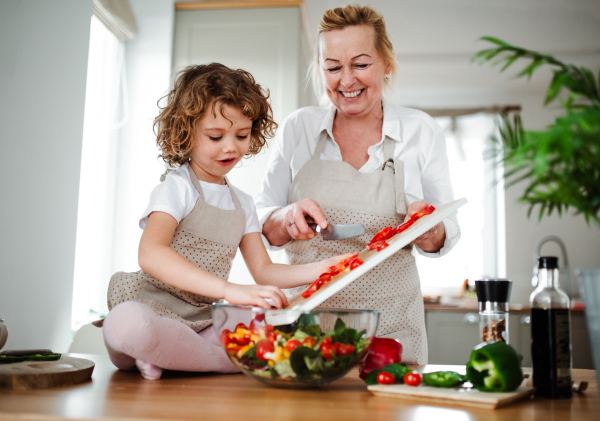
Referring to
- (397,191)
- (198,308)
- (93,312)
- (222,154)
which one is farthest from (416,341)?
(93,312)

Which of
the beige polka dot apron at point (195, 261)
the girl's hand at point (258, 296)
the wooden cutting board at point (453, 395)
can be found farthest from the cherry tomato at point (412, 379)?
the beige polka dot apron at point (195, 261)

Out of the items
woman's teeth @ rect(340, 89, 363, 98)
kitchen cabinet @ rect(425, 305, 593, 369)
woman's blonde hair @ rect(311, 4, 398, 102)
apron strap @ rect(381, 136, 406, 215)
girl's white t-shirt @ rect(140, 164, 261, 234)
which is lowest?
kitchen cabinet @ rect(425, 305, 593, 369)

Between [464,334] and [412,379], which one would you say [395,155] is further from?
[464,334]

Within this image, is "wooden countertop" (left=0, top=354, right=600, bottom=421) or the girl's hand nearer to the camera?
"wooden countertop" (left=0, top=354, right=600, bottom=421)

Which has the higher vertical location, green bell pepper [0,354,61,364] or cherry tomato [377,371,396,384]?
cherry tomato [377,371,396,384]

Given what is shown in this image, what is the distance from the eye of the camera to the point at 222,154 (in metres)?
1.14

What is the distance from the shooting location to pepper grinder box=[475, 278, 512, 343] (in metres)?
0.93

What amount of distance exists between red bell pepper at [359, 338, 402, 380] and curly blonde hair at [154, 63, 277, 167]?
1.92 ft

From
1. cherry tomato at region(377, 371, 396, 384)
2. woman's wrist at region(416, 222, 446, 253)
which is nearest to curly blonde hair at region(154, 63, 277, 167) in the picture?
woman's wrist at region(416, 222, 446, 253)

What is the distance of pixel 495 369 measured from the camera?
0.71 m

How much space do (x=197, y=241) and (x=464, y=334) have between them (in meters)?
2.96

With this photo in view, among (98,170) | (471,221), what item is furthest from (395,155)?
(471,221)

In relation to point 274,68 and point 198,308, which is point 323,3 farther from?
point 198,308

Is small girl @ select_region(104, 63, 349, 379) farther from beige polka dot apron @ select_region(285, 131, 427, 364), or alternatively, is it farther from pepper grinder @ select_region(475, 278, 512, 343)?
pepper grinder @ select_region(475, 278, 512, 343)
